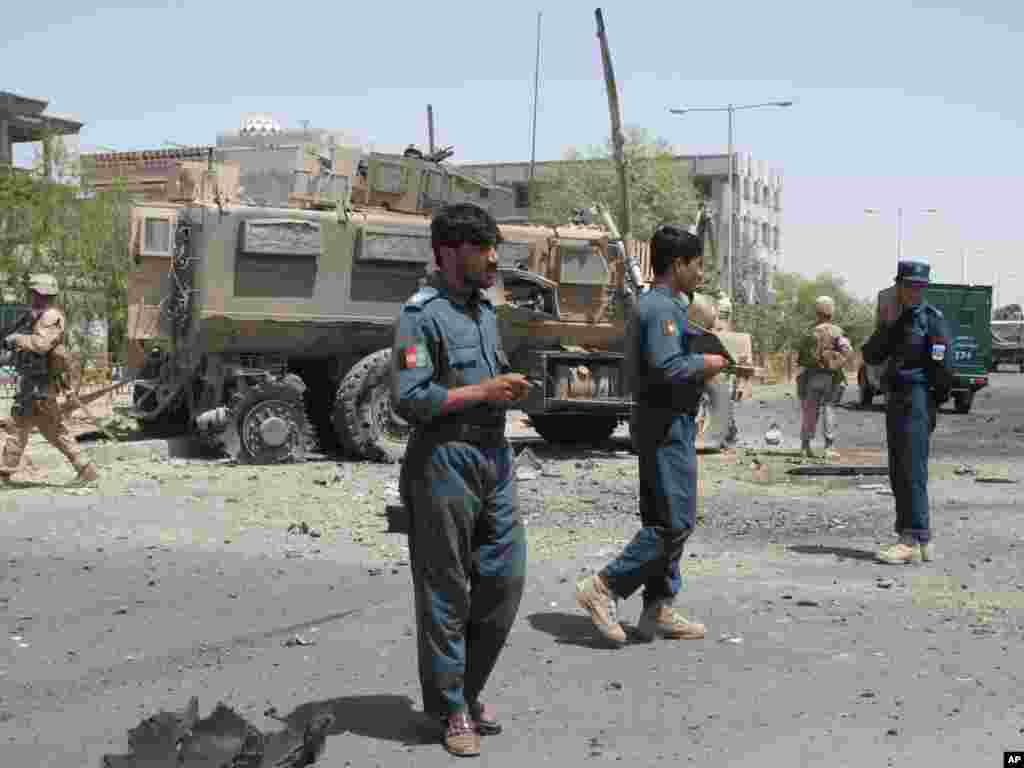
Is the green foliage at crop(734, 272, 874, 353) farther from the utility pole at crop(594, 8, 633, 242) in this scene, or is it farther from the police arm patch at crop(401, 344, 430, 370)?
the police arm patch at crop(401, 344, 430, 370)

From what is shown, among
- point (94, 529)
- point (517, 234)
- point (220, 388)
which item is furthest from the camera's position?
point (517, 234)

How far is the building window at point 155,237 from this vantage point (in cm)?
1497

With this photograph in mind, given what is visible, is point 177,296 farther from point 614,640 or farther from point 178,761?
point 178,761

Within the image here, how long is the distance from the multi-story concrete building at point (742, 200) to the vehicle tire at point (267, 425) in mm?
34390

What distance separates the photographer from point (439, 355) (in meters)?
5.01

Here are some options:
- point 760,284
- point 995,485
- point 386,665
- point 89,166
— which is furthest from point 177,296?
point 760,284

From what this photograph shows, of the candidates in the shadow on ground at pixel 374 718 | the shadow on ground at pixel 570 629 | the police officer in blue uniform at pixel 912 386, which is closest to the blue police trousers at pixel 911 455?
the police officer in blue uniform at pixel 912 386

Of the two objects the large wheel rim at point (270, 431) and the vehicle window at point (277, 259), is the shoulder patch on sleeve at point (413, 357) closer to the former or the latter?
the large wheel rim at point (270, 431)

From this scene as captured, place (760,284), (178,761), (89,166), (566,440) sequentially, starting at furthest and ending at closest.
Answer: (760,284) → (89,166) → (566,440) → (178,761)

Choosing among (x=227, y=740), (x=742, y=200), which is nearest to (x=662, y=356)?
(x=227, y=740)

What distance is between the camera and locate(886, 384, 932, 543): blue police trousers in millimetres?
8859

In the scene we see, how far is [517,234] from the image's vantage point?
15930 mm

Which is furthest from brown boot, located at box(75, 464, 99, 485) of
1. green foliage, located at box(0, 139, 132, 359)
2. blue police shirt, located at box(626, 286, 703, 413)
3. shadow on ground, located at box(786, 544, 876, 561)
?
green foliage, located at box(0, 139, 132, 359)

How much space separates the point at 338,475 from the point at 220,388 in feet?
6.33
